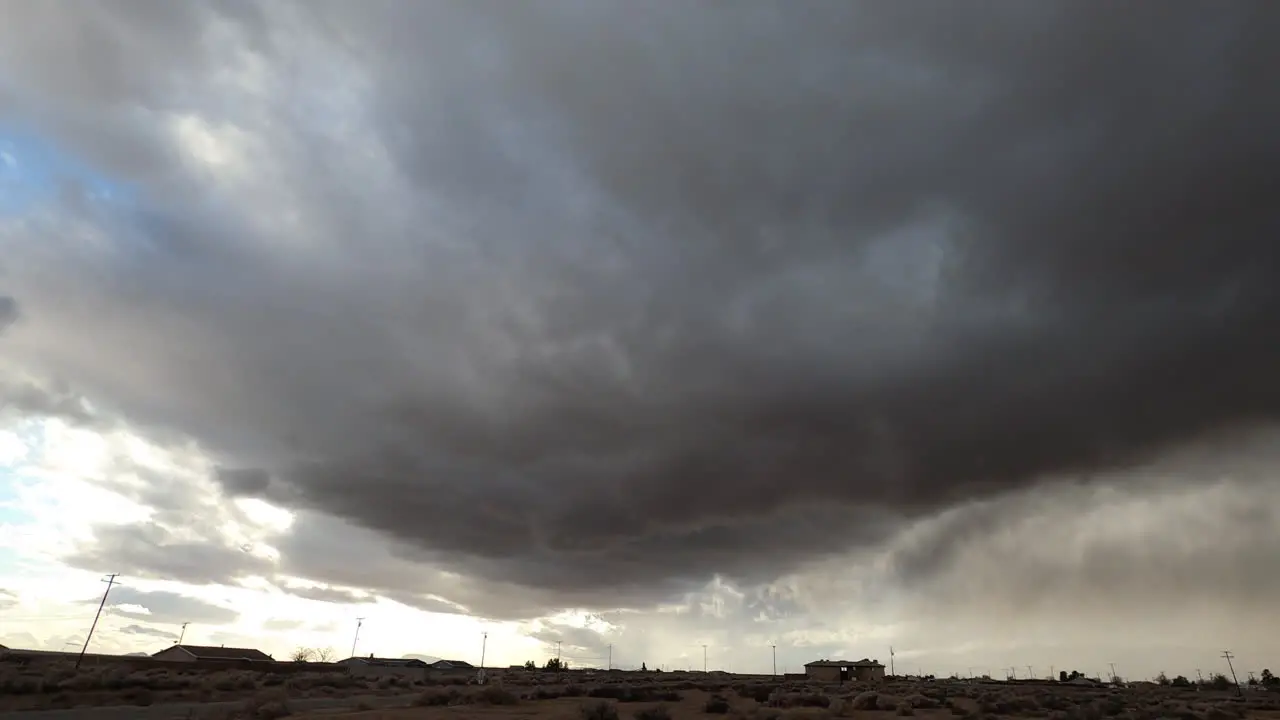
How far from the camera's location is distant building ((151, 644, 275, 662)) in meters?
142

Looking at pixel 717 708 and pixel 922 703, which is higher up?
pixel 922 703

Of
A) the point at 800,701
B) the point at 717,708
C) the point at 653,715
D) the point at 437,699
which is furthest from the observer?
the point at 800,701

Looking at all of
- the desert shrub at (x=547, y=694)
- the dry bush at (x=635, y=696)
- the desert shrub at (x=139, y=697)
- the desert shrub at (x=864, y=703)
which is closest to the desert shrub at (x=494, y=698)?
the desert shrub at (x=547, y=694)

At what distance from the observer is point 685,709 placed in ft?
174

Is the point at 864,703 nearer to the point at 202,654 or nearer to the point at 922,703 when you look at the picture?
the point at 922,703

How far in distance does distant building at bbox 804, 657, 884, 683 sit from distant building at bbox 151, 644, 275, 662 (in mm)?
120391

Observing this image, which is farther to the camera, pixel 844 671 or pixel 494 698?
pixel 844 671

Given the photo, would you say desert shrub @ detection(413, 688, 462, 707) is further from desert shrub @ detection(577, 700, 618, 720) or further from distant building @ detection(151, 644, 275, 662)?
distant building @ detection(151, 644, 275, 662)

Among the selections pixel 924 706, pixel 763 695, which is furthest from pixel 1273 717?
pixel 763 695

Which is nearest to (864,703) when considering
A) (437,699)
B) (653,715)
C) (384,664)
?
(653,715)

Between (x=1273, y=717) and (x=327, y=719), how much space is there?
197 feet

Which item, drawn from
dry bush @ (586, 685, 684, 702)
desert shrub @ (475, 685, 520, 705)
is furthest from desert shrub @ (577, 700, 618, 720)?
dry bush @ (586, 685, 684, 702)

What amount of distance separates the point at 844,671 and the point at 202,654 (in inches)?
5180

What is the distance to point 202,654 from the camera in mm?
148250
